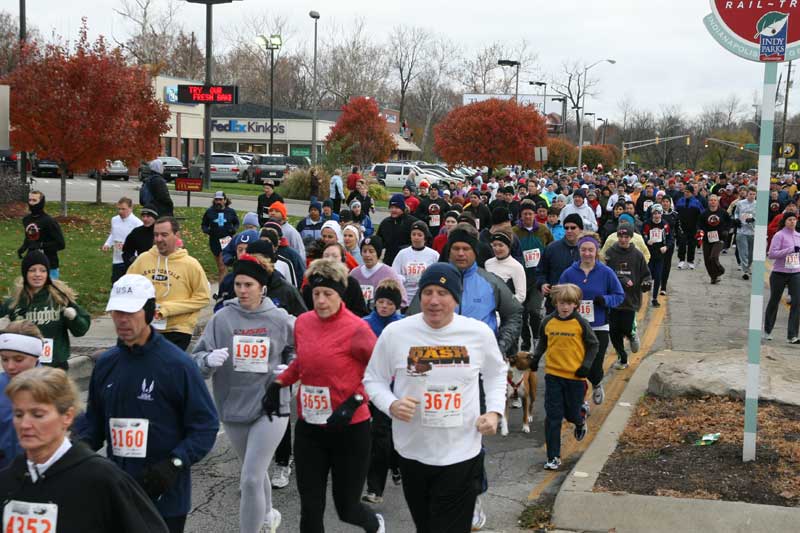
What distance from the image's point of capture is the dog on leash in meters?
8.18

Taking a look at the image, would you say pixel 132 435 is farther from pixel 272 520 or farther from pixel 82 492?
pixel 272 520

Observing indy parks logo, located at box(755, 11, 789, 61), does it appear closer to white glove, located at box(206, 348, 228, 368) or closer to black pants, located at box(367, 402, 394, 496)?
black pants, located at box(367, 402, 394, 496)

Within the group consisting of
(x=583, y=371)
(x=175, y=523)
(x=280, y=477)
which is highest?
(x=583, y=371)

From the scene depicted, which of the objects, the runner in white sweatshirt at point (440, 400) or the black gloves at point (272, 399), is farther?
the black gloves at point (272, 399)

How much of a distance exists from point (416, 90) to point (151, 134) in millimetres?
70236

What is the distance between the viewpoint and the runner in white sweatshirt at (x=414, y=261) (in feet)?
34.1

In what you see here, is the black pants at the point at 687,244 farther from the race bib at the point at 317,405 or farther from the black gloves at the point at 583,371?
the race bib at the point at 317,405

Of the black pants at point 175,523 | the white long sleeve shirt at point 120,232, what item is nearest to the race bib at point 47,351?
the black pants at point 175,523

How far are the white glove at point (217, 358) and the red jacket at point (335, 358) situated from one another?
1.20ft

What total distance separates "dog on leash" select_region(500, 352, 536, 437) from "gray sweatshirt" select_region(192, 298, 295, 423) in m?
2.56

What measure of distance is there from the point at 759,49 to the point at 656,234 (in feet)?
31.7

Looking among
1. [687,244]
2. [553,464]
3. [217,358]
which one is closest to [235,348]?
[217,358]

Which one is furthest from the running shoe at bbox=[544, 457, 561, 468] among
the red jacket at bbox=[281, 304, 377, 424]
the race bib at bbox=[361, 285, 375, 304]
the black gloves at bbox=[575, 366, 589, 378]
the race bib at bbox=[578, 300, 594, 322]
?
the red jacket at bbox=[281, 304, 377, 424]

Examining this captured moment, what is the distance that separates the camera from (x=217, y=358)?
18.5 ft
